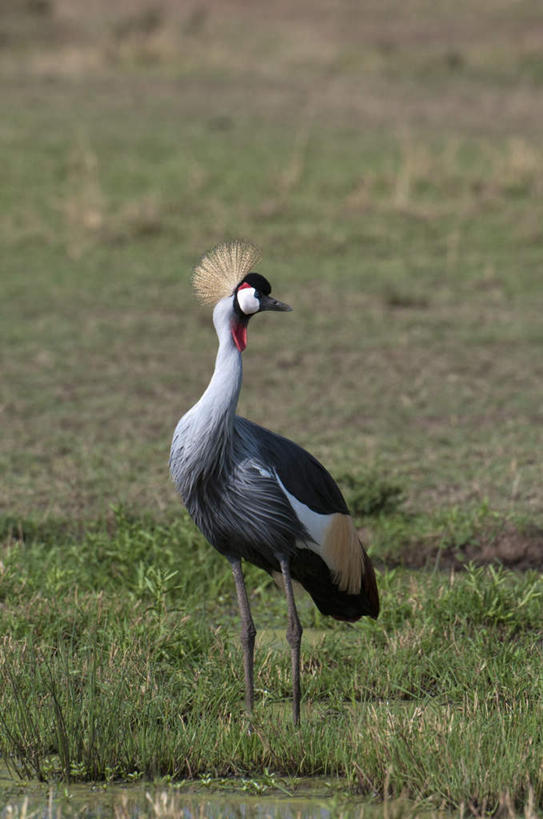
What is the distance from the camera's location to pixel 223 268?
13.0 feet

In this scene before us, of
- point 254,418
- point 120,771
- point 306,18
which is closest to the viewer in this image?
point 120,771

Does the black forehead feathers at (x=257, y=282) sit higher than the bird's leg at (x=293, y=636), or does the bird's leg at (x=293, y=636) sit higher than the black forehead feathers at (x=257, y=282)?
the black forehead feathers at (x=257, y=282)

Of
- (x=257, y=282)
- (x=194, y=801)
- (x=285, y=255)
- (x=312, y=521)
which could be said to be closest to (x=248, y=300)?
(x=257, y=282)

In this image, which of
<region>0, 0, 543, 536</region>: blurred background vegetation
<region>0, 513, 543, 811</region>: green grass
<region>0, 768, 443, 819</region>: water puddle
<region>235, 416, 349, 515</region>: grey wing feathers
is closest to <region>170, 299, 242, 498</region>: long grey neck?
<region>235, 416, 349, 515</region>: grey wing feathers

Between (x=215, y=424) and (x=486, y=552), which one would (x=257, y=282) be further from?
(x=486, y=552)

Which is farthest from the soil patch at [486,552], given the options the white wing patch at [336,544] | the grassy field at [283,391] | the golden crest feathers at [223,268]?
the golden crest feathers at [223,268]

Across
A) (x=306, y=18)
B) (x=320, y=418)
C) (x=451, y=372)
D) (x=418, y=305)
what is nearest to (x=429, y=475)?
(x=320, y=418)

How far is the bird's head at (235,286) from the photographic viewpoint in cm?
392

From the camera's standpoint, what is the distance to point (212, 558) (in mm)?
5527

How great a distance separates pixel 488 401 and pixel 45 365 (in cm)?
284

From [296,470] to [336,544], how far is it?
0.92 ft

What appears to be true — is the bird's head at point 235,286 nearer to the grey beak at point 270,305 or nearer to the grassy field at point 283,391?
the grey beak at point 270,305

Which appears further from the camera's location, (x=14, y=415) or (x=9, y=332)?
(x=9, y=332)

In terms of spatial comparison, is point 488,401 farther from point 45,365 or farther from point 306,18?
point 306,18
